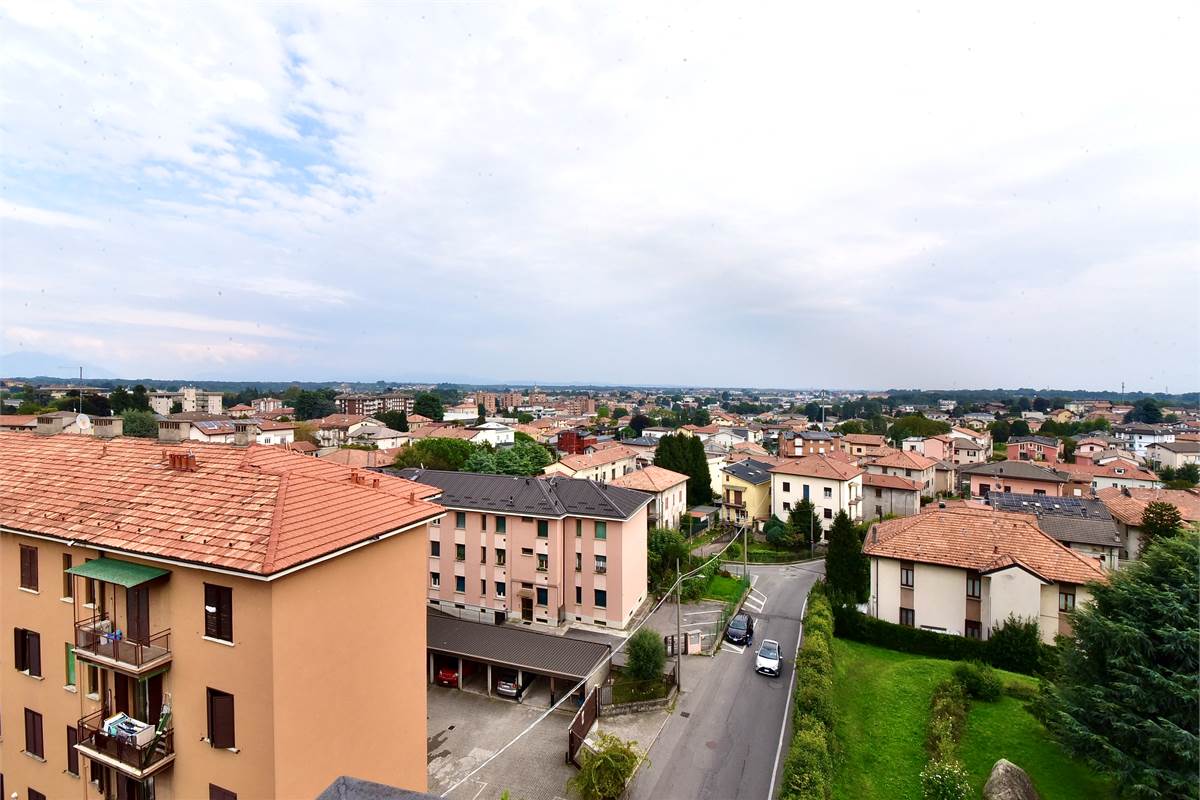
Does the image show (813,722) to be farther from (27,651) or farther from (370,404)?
(370,404)

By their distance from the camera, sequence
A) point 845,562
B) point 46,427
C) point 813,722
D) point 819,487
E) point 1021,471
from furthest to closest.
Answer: point 1021,471
point 819,487
point 845,562
point 46,427
point 813,722

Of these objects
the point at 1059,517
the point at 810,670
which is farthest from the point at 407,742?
the point at 1059,517

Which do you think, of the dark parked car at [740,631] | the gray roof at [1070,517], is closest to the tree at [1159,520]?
the gray roof at [1070,517]

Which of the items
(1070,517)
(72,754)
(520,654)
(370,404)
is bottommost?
(520,654)

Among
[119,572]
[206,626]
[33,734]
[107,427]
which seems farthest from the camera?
[107,427]

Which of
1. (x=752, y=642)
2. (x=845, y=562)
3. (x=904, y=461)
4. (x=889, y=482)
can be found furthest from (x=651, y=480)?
(x=904, y=461)

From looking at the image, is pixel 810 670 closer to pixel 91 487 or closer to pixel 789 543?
pixel 91 487

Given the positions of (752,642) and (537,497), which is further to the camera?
(537,497)

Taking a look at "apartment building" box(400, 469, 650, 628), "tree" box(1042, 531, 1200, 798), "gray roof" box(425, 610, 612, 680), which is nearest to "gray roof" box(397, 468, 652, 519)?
"apartment building" box(400, 469, 650, 628)
